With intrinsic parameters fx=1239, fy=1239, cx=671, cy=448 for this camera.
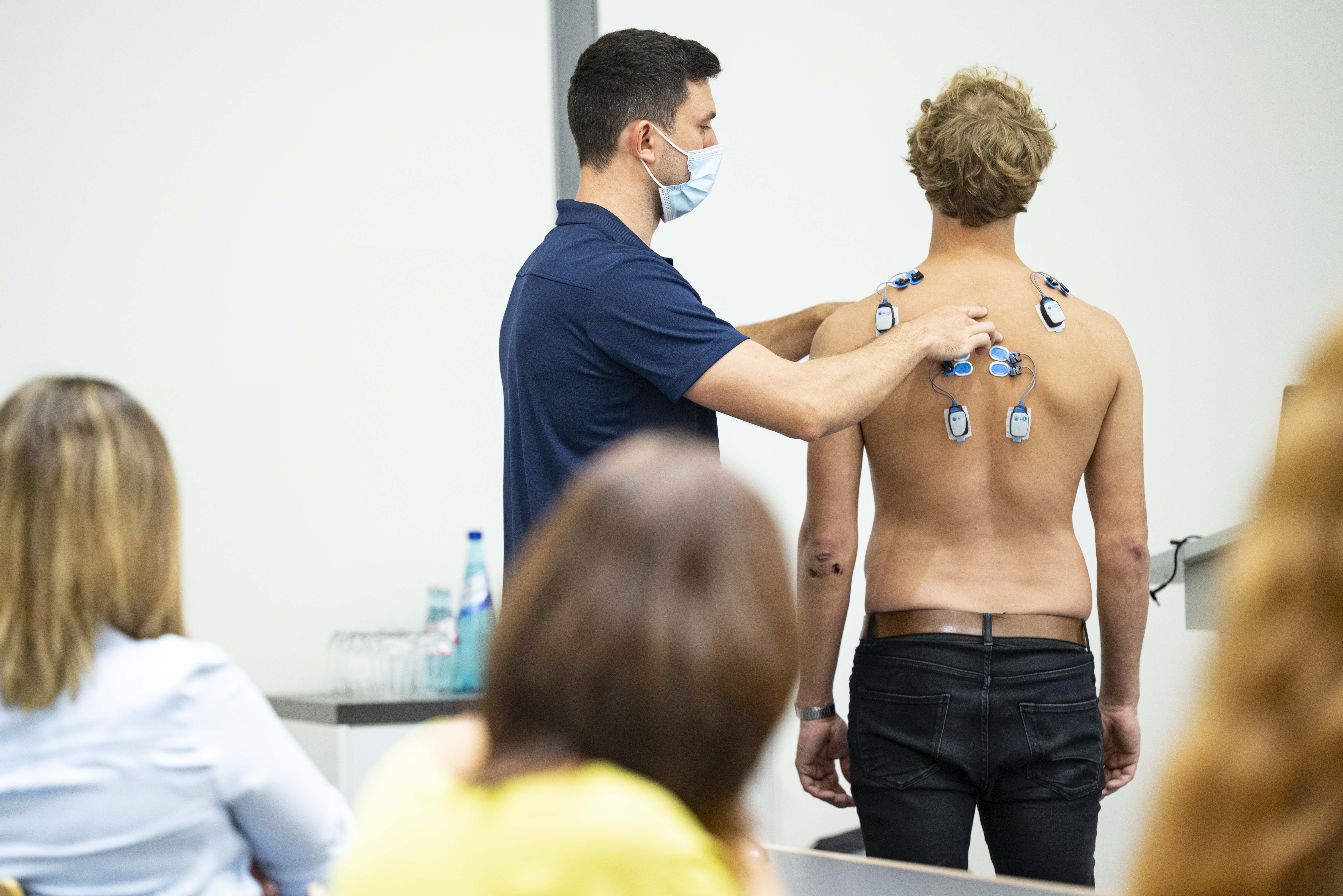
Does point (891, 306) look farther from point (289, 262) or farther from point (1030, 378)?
point (289, 262)

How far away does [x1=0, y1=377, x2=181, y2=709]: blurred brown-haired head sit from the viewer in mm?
1188

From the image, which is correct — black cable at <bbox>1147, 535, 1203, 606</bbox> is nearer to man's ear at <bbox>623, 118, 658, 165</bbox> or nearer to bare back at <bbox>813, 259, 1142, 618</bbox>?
bare back at <bbox>813, 259, 1142, 618</bbox>

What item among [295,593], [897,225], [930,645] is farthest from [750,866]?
[897,225]

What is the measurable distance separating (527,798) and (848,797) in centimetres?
132

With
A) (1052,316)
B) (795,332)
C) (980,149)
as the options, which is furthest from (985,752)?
(980,149)

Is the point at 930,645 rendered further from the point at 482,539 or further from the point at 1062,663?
the point at 482,539

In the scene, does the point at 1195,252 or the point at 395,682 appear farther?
the point at 1195,252

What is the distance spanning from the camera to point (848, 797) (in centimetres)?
195

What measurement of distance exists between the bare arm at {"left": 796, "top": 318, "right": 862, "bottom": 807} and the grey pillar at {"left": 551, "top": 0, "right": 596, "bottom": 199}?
66.3 inches

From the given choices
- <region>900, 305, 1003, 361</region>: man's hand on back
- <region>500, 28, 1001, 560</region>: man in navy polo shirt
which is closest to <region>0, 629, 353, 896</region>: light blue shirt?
<region>500, 28, 1001, 560</region>: man in navy polo shirt

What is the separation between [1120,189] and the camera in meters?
3.93

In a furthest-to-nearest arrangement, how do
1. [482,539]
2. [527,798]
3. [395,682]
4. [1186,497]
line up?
1. [1186,497]
2. [482,539]
3. [395,682]
4. [527,798]

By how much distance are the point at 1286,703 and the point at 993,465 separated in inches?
55.6

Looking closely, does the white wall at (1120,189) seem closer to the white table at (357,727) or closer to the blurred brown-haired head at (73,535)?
the white table at (357,727)
